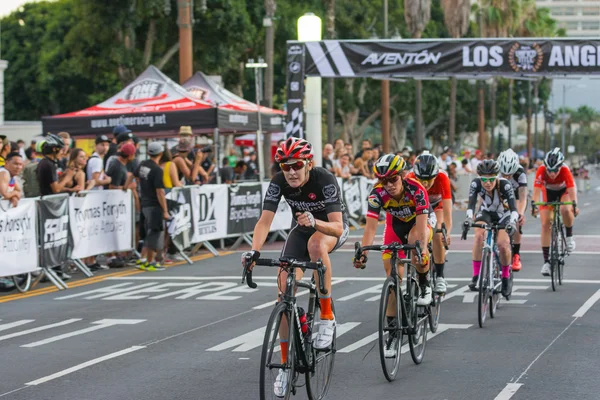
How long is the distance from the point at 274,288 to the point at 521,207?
3662mm

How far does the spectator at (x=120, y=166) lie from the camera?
1805 centimetres

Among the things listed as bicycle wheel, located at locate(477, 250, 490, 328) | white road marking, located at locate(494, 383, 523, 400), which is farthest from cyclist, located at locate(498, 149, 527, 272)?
white road marking, located at locate(494, 383, 523, 400)

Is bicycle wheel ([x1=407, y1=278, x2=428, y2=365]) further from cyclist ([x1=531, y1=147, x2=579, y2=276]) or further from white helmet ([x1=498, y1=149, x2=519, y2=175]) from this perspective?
cyclist ([x1=531, y1=147, x2=579, y2=276])

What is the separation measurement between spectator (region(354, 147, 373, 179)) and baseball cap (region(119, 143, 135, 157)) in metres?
11.9

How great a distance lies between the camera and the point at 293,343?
7.33 m

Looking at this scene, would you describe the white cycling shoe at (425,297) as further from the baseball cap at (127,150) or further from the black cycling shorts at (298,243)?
the baseball cap at (127,150)

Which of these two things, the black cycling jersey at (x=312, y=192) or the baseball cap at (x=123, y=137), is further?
the baseball cap at (x=123, y=137)

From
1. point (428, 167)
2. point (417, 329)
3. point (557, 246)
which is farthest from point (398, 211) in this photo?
point (557, 246)

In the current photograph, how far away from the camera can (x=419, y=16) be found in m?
46.8

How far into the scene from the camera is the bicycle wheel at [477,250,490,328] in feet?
37.9

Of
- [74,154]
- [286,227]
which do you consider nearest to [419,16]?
[286,227]

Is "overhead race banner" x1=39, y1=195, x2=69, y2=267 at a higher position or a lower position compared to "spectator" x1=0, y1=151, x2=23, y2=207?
lower

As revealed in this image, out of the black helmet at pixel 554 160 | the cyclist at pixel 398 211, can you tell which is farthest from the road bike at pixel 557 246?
the cyclist at pixel 398 211

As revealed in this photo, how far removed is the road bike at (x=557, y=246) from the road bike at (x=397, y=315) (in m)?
5.76
